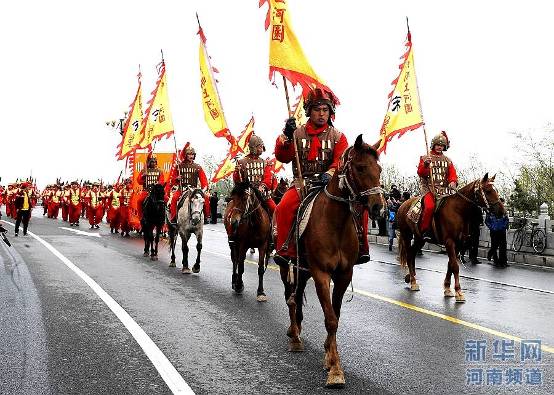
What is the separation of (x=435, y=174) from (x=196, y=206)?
17.4ft

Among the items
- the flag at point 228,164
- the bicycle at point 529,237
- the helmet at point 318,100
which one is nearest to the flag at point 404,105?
the bicycle at point 529,237

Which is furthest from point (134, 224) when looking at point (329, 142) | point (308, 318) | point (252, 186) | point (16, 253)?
point (329, 142)

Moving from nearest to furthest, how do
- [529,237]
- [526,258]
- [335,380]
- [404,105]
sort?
[335,380] < [404,105] < [526,258] < [529,237]

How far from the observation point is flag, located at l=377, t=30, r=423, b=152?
1652cm

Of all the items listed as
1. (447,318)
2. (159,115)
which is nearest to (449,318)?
(447,318)

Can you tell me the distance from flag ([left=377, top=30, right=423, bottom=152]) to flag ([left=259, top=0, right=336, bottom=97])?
8050 mm

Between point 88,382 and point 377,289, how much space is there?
7.15 metres

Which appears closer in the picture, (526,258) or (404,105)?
(404,105)

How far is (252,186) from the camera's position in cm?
1155

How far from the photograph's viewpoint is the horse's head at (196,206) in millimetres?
14672

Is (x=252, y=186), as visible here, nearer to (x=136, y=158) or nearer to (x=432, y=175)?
(x=432, y=175)

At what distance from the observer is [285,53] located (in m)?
8.41

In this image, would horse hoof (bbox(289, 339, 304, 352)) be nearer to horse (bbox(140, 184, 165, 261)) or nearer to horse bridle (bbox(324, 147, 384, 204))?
horse bridle (bbox(324, 147, 384, 204))

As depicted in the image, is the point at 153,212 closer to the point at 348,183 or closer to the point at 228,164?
the point at 228,164
